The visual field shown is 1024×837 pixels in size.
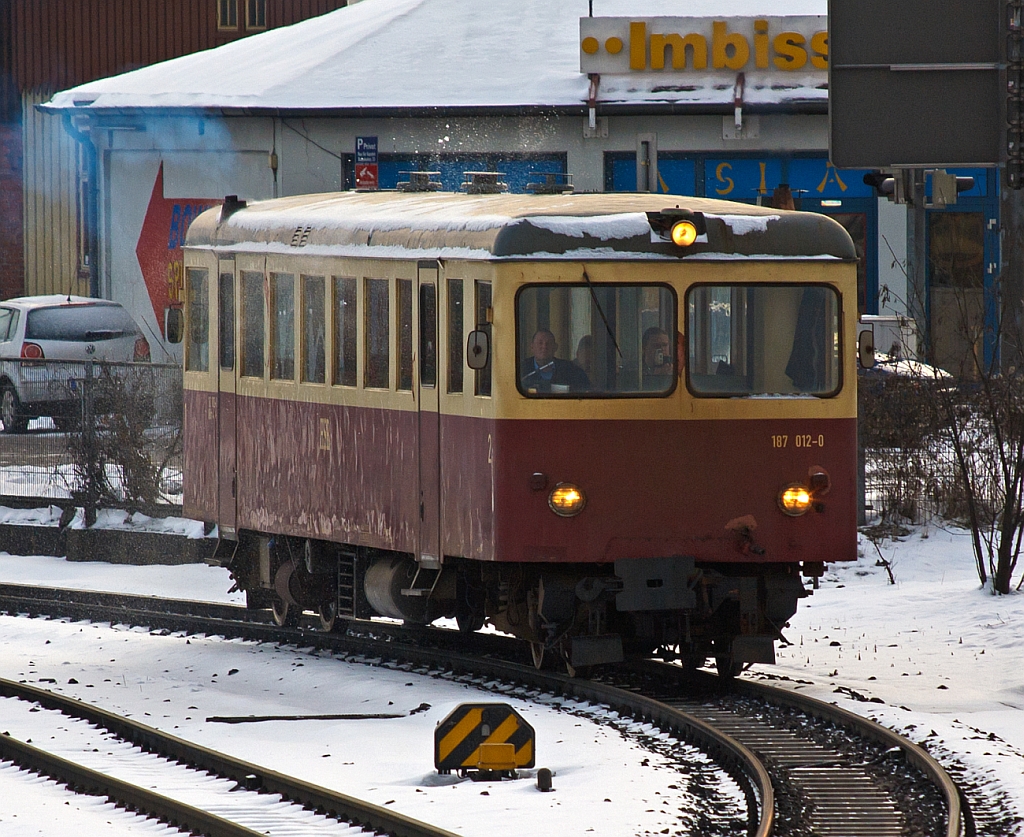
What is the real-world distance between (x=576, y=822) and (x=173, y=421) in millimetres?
12666

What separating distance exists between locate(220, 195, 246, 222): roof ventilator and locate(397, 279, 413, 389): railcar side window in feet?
9.28

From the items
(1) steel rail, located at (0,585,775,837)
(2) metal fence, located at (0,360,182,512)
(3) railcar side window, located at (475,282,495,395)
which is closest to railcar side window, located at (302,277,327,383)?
(1) steel rail, located at (0,585,775,837)

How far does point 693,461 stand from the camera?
479 inches

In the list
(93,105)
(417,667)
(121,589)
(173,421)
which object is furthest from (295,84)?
(417,667)

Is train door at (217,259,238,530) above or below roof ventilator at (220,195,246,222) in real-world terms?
below

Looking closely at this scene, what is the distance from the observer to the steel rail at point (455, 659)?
10.3 metres

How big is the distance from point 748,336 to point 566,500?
138 centimetres

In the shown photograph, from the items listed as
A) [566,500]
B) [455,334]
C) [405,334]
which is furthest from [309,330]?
[566,500]

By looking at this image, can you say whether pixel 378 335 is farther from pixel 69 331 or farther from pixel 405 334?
pixel 69 331

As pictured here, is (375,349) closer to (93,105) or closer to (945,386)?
(945,386)

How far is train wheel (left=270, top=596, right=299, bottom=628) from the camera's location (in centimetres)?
1564

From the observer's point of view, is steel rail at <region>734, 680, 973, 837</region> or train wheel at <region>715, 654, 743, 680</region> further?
train wheel at <region>715, 654, 743, 680</region>

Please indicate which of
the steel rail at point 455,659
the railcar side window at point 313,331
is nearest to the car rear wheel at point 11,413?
the steel rail at point 455,659

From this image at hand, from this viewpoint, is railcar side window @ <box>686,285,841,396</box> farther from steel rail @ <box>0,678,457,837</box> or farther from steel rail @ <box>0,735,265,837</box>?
steel rail @ <box>0,735,265,837</box>
